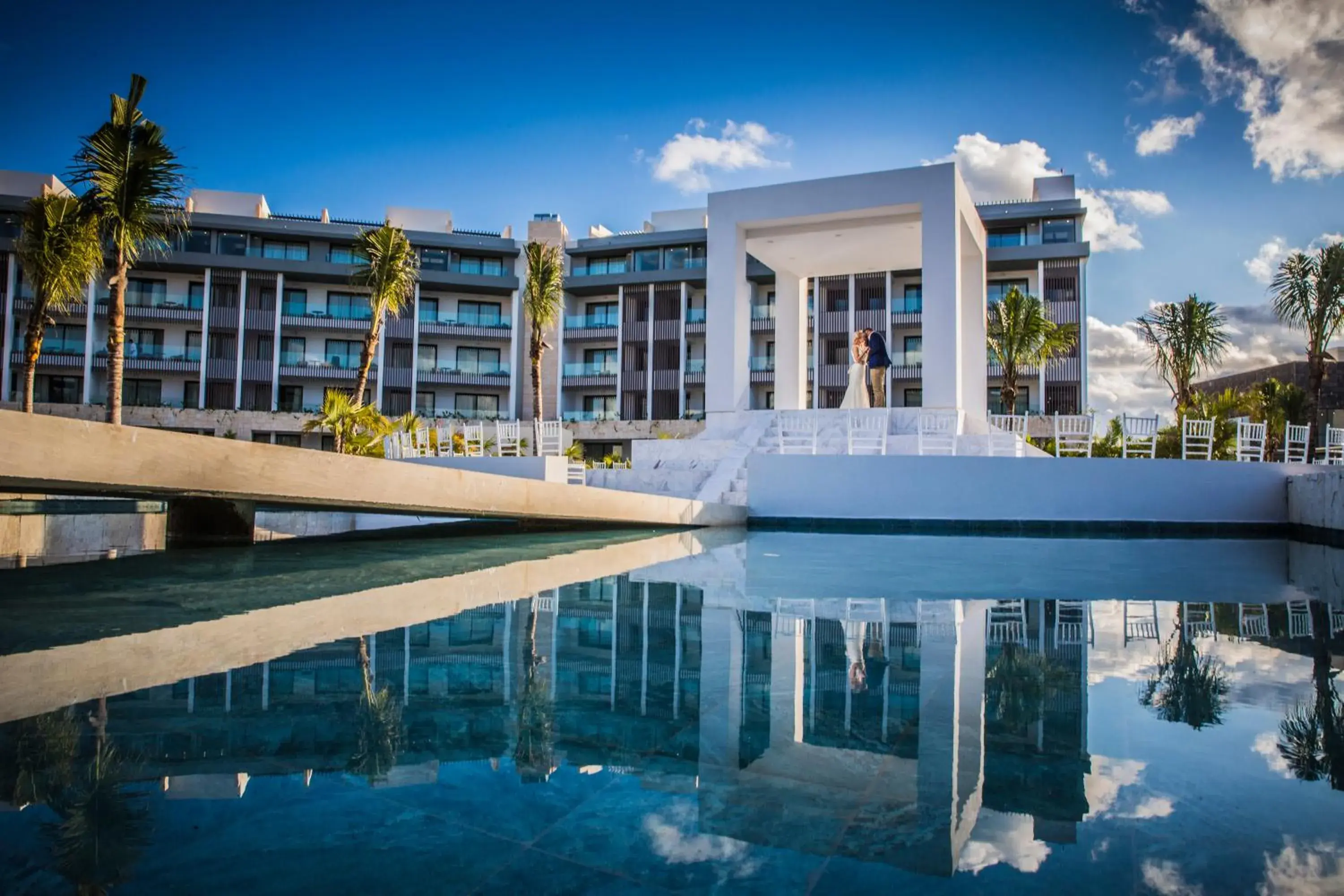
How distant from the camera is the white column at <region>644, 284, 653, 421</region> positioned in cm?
4553

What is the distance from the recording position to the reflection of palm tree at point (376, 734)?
1.81m

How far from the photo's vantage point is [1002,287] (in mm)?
43125

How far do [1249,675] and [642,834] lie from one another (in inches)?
99.5

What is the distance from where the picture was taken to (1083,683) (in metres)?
2.76

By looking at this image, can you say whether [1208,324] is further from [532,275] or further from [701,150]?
[532,275]

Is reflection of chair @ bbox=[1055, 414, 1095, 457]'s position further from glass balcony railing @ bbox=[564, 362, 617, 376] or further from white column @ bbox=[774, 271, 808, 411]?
glass balcony railing @ bbox=[564, 362, 617, 376]

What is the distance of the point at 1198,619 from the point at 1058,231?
42107 mm

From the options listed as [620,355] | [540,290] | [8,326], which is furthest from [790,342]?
[8,326]

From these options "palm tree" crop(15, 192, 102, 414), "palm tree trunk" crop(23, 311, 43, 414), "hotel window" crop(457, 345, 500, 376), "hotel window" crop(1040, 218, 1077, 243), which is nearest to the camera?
"palm tree" crop(15, 192, 102, 414)

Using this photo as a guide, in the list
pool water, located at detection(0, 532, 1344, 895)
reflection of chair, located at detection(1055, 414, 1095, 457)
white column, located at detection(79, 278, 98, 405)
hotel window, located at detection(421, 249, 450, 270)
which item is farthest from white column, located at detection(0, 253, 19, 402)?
reflection of chair, located at detection(1055, 414, 1095, 457)

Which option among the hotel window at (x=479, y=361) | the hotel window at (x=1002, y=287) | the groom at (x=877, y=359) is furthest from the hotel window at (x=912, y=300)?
the groom at (x=877, y=359)

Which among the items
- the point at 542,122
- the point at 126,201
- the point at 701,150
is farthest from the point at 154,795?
the point at 701,150

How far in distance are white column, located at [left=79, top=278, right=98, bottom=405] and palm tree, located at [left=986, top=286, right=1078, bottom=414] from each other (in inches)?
1681

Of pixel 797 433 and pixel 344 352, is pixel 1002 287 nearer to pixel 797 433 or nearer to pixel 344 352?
pixel 797 433
